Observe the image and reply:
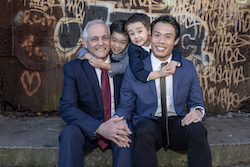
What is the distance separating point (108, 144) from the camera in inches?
93.5

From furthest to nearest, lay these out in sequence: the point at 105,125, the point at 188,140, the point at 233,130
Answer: the point at 233,130 → the point at 105,125 → the point at 188,140

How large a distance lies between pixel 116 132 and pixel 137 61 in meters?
0.76

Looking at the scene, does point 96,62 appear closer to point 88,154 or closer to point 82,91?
point 82,91

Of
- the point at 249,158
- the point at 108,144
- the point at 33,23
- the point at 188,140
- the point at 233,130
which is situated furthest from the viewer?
the point at 33,23

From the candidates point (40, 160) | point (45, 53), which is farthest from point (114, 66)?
point (45, 53)

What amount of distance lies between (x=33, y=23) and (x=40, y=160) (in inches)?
81.1

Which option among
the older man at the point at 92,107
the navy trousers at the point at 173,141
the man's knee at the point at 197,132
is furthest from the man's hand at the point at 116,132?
the man's knee at the point at 197,132

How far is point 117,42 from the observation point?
8.82 ft

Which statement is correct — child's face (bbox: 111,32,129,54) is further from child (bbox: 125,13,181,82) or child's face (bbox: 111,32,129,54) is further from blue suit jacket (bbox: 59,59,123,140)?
blue suit jacket (bbox: 59,59,123,140)

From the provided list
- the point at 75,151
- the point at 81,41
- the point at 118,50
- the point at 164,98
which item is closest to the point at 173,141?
the point at 164,98

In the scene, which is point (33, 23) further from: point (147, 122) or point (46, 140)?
point (147, 122)

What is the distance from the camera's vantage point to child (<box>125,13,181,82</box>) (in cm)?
229

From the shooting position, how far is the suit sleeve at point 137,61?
230cm

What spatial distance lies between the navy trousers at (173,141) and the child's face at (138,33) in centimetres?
90
